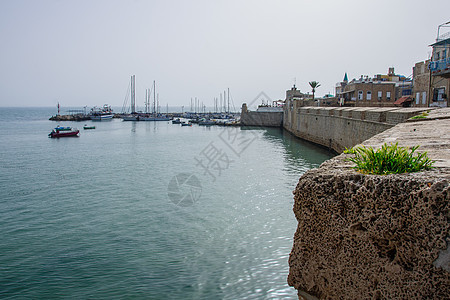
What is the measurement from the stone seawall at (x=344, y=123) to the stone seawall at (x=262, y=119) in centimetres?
1633

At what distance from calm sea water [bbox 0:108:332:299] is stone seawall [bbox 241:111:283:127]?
3892 centimetres

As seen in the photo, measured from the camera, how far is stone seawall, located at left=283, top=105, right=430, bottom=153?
51.7 ft

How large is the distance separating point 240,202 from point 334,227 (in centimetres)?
952

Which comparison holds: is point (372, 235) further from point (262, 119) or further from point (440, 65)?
point (262, 119)

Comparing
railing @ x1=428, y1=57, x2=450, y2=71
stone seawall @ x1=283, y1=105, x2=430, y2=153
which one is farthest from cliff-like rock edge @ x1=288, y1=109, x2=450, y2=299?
railing @ x1=428, y1=57, x2=450, y2=71

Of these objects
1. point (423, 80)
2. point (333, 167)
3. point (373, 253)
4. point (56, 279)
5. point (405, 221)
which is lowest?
point (56, 279)

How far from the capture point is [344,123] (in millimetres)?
23375

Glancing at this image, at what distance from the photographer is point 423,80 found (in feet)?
91.6

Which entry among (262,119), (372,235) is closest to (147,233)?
(372,235)

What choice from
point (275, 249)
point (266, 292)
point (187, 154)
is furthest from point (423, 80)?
point (266, 292)

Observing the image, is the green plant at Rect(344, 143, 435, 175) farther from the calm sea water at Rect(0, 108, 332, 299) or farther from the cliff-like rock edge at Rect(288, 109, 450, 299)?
the calm sea water at Rect(0, 108, 332, 299)

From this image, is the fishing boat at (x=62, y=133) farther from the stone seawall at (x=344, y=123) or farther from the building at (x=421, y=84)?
the building at (x=421, y=84)

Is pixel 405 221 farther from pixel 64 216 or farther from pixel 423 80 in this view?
pixel 423 80

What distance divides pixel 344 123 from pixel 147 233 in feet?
57.3
